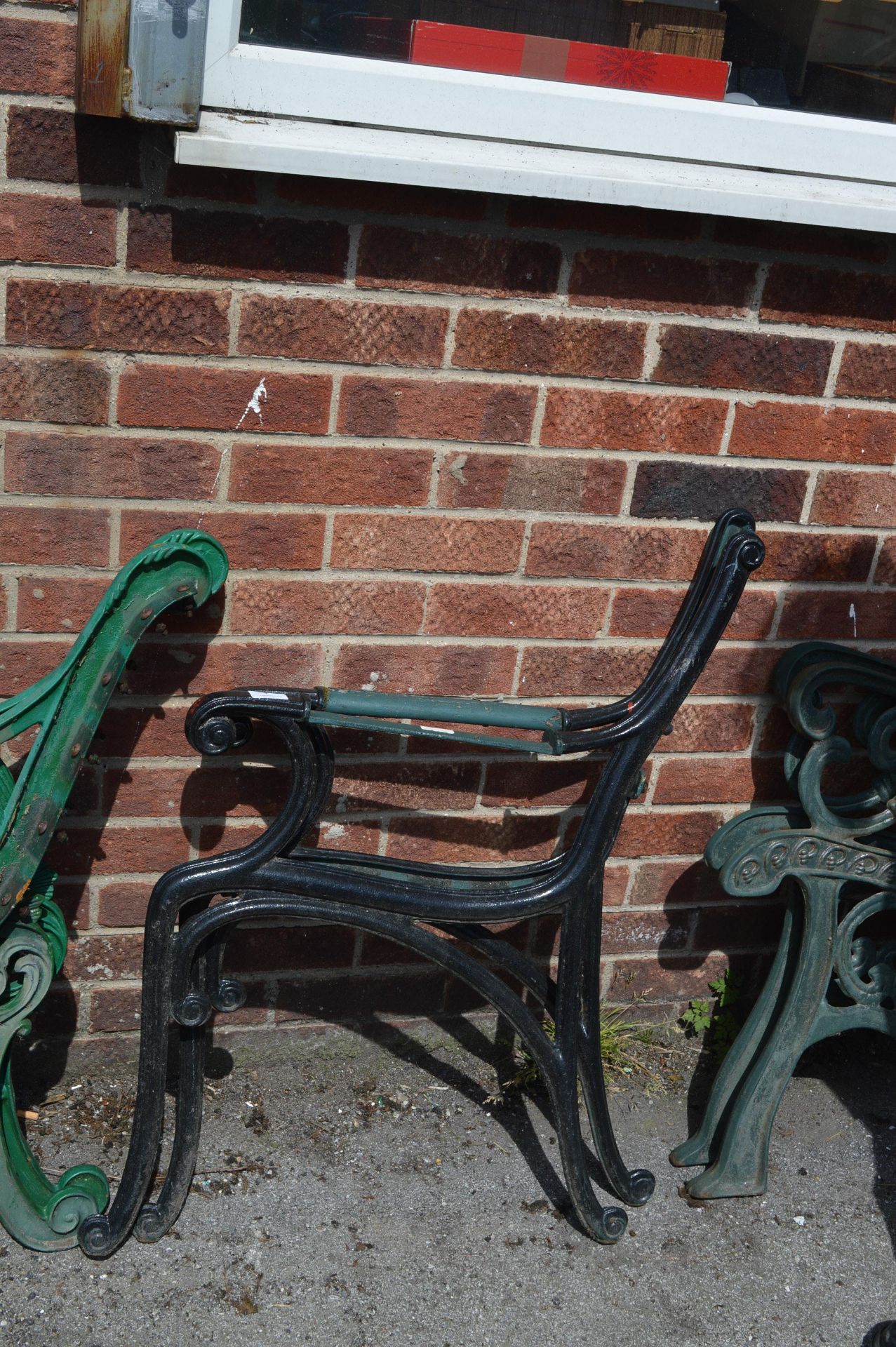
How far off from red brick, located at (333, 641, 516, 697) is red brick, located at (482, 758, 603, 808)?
0.16 m

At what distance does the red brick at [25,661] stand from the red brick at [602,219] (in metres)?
0.97

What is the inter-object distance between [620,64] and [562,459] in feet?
1.95

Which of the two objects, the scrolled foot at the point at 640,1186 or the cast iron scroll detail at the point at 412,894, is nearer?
the cast iron scroll detail at the point at 412,894

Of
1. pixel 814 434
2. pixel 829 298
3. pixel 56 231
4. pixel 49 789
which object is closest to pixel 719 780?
pixel 814 434

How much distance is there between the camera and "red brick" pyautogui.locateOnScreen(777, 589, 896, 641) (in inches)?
87.9

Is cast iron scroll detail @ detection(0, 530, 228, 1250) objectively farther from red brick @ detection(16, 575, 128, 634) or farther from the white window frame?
the white window frame

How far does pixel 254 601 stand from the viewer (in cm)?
199

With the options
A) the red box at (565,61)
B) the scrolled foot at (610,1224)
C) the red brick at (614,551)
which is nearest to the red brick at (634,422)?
the red brick at (614,551)

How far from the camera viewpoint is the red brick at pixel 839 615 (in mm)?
2232

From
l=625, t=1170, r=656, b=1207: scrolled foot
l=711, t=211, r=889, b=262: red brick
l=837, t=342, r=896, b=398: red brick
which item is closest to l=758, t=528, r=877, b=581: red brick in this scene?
l=837, t=342, r=896, b=398: red brick

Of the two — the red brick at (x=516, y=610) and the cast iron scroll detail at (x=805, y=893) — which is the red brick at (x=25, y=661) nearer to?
the red brick at (x=516, y=610)

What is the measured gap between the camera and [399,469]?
1.96m

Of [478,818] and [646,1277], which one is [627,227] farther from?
[646,1277]

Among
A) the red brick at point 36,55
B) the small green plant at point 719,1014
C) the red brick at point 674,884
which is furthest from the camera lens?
the small green plant at point 719,1014
